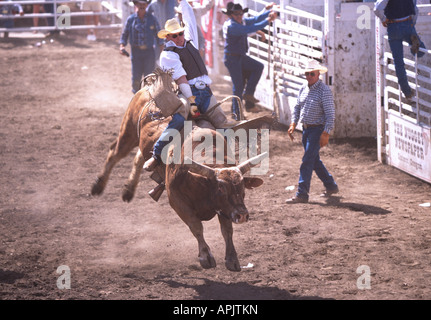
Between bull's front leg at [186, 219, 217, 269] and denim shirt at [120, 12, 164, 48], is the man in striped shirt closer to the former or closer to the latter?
bull's front leg at [186, 219, 217, 269]

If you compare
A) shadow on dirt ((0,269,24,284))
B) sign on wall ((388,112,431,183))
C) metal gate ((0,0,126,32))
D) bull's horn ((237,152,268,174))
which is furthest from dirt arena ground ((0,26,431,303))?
metal gate ((0,0,126,32))

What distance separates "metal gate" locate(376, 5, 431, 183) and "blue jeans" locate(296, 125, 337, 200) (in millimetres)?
1308

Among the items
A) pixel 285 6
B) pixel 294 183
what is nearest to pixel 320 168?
pixel 294 183

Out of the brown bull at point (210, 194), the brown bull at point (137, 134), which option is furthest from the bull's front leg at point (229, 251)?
the brown bull at point (137, 134)

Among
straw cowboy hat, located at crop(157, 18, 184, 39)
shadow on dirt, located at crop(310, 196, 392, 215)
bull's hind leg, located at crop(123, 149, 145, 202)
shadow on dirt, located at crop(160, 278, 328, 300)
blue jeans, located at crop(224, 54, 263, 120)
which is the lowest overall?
shadow on dirt, located at crop(310, 196, 392, 215)

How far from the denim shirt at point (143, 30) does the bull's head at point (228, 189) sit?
292 inches

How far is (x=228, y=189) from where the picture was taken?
6.58 m

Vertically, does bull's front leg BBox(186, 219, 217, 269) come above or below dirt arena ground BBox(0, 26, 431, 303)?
above

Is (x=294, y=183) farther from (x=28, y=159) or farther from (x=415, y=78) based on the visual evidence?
(x=28, y=159)

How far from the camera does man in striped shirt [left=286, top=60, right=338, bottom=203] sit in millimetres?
8930

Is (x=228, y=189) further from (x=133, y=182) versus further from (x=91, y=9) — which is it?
(x=91, y=9)

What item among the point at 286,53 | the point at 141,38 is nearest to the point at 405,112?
the point at 286,53

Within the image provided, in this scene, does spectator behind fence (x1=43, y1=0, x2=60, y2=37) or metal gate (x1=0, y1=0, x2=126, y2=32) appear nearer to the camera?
metal gate (x1=0, y1=0, x2=126, y2=32)
